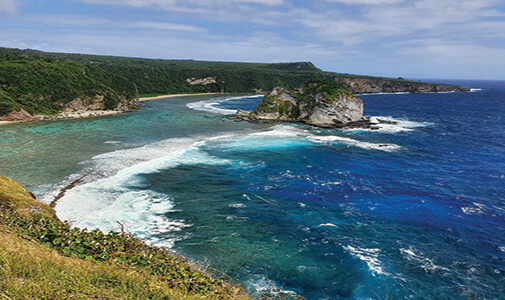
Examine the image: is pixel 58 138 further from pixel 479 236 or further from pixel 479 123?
pixel 479 123

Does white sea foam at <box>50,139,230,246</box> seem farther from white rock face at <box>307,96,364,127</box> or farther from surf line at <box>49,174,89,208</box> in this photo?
white rock face at <box>307,96,364,127</box>

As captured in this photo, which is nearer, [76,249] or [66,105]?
[76,249]

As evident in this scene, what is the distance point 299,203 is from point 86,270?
22.4 metres

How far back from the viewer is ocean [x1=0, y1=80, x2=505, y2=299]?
59.2 feet

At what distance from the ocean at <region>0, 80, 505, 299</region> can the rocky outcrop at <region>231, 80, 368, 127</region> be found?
19.9m

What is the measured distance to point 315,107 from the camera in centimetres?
7588

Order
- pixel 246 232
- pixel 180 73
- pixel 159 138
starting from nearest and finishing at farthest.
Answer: pixel 246 232 < pixel 159 138 < pixel 180 73

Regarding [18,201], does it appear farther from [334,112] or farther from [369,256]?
[334,112]

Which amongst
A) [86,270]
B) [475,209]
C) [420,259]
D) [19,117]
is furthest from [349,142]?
[19,117]

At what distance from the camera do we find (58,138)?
170 ft

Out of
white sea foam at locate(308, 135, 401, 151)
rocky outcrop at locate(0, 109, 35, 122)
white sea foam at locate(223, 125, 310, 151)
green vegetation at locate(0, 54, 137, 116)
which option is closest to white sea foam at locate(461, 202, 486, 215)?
white sea foam at locate(308, 135, 401, 151)

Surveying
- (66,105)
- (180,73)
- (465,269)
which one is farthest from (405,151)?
(180,73)

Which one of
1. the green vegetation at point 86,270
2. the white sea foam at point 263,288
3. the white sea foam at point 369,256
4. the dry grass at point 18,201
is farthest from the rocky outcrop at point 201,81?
the green vegetation at point 86,270

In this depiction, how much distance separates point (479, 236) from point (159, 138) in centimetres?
4936
